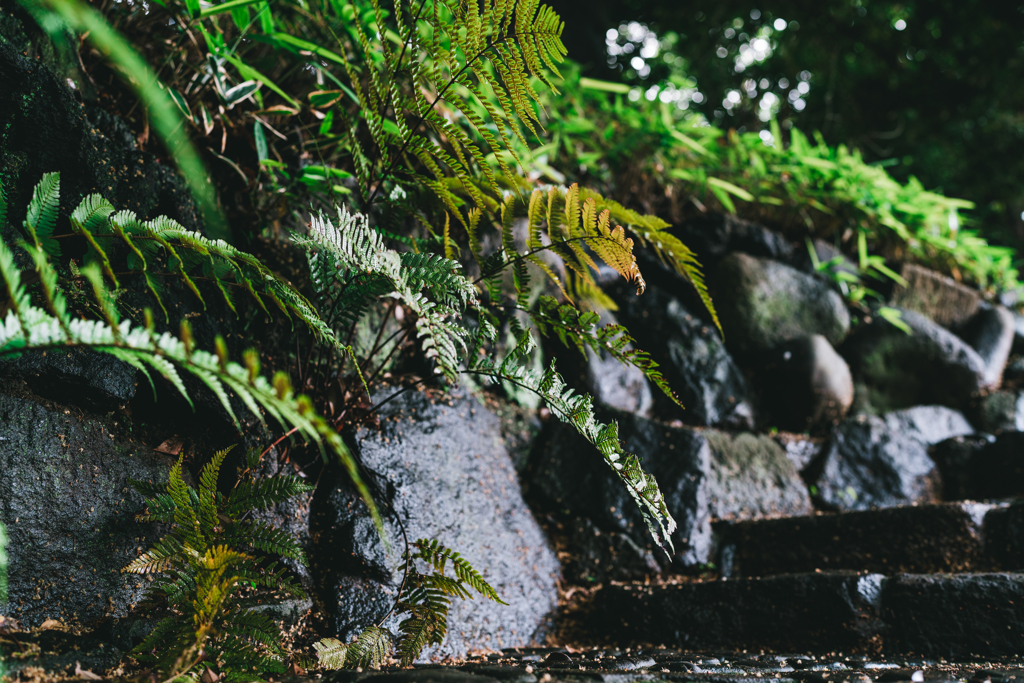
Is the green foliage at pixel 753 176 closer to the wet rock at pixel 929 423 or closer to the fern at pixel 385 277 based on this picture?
the wet rock at pixel 929 423

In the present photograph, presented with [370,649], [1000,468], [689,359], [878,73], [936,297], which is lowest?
[370,649]

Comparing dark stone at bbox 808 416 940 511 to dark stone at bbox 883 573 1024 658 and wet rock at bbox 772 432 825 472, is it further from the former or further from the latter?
dark stone at bbox 883 573 1024 658

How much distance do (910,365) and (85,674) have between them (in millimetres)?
4334

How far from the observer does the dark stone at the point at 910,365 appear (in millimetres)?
3607

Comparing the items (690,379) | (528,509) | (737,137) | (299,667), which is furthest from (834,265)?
(299,667)

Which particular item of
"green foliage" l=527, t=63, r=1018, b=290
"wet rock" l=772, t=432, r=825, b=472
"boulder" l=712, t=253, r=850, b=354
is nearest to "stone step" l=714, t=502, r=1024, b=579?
"wet rock" l=772, t=432, r=825, b=472

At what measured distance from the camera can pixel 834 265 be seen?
12.1 feet

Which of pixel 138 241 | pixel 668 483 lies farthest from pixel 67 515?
pixel 668 483

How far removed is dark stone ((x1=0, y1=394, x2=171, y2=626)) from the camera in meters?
1.18

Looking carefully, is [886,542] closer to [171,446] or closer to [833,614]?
[833,614]

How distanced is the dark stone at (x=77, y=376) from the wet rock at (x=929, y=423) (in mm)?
3740

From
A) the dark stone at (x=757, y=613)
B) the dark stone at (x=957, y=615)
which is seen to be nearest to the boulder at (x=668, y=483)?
the dark stone at (x=757, y=613)

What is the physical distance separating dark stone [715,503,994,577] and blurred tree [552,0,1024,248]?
168 inches

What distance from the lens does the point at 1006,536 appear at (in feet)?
6.88
